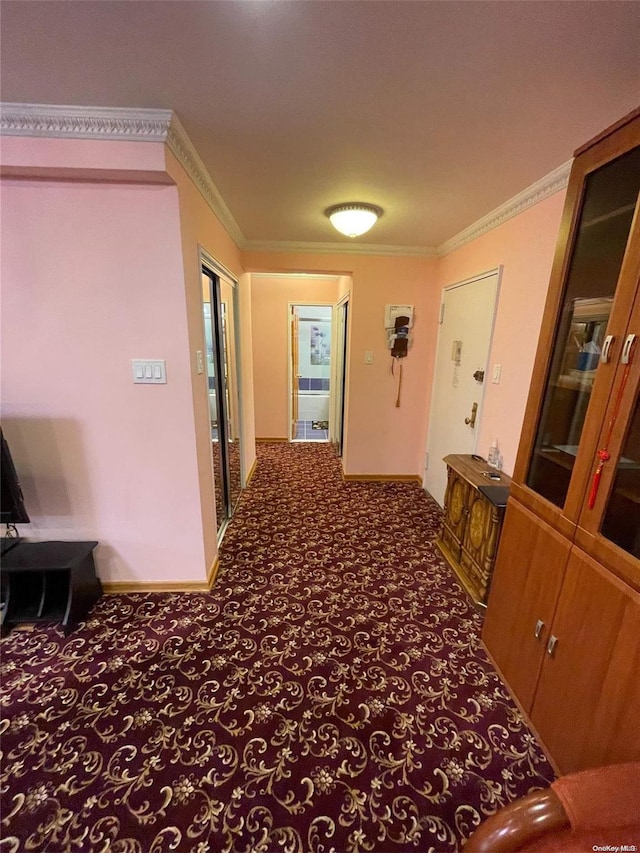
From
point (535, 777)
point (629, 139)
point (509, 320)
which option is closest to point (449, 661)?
point (535, 777)

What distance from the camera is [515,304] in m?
2.22

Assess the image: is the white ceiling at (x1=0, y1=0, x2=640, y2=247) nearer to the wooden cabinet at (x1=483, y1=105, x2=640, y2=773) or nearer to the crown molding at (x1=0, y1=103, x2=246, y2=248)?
the crown molding at (x1=0, y1=103, x2=246, y2=248)

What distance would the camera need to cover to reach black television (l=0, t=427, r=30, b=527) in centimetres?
170

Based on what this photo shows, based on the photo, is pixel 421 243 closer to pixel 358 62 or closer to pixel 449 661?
pixel 358 62

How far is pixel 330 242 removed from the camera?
327 centimetres

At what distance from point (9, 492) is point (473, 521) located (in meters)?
2.59

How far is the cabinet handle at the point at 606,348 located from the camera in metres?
1.13

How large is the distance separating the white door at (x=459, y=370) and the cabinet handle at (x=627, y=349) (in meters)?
1.49

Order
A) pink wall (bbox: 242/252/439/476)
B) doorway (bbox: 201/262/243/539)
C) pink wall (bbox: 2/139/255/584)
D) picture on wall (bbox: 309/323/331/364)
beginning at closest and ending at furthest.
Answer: pink wall (bbox: 2/139/255/584) < doorway (bbox: 201/262/243/539) < pink wall (bbox: 242/252/439/476) < picture on wall (bbox: 309/323/331/364)

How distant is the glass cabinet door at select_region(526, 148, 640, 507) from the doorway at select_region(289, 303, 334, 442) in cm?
396

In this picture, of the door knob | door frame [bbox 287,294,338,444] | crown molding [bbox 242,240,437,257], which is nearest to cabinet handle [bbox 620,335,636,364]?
the door knob

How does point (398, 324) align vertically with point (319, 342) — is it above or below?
above

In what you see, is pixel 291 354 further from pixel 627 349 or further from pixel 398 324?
pixel 627 349

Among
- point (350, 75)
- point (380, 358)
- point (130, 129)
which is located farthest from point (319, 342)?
point (350, 75)
